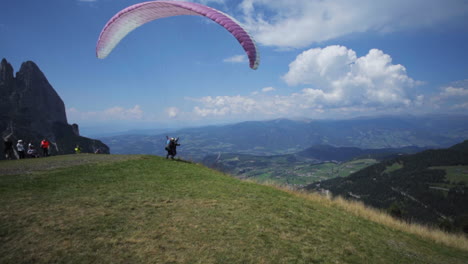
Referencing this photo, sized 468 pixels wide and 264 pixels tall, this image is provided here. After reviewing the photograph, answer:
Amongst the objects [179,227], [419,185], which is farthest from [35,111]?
[419,185]

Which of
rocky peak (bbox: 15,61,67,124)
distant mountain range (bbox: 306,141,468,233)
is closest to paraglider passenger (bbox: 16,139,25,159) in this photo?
distant mountain range (bbox: 306,141,468,233)

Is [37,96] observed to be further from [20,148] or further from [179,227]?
[179,227]

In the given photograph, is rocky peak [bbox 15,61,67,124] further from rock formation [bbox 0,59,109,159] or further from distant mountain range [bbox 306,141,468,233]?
distant mountain range [bbox 306,141,468,233]

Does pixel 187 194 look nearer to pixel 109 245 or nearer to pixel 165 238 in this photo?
pixel 165 238

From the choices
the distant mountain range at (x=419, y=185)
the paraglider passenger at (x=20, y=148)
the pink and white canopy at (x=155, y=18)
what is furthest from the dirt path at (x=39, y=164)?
the distant mountain range at (x=419, y=185)

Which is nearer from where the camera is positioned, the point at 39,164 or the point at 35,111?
the point at 39,164

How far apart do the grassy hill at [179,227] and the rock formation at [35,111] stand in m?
156

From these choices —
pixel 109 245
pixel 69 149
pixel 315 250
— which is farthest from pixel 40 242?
pixel 69 149

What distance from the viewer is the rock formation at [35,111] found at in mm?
149125

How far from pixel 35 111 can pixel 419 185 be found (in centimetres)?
27038

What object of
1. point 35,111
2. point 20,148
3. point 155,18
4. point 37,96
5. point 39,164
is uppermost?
point 37,96

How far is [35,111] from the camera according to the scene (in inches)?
6713

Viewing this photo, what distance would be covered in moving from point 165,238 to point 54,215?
338cm

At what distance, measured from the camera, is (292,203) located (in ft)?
32.8
